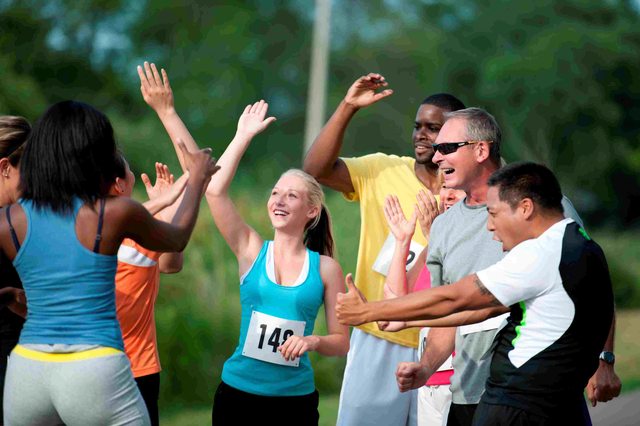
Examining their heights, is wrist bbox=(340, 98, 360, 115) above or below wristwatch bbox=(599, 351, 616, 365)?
above

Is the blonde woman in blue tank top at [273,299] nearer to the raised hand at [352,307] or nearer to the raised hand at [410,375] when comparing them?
the raised hand at [410,375]

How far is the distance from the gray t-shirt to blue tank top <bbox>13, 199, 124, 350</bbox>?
1775 mm

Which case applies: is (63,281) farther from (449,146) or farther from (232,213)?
(449,146)

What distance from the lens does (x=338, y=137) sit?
20.6 ft

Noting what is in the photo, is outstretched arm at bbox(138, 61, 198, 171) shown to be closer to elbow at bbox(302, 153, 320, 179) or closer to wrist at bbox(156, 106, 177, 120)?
wrist at bbox(156, 106, 177, 120)

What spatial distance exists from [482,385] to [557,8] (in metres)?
22.2

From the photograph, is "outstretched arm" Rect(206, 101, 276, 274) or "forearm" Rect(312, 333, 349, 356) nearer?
"forearm" Rect(312, 333, 349, 356)

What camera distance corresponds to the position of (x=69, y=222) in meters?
4.09

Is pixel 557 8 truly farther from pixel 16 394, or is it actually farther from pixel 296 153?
pixel 16 394

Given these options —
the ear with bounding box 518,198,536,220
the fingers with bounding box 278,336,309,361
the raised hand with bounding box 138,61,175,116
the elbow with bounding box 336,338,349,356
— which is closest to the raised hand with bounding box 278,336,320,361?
the fingers with bounding box 278,336,309,361

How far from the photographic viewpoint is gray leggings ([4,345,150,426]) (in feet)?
13.2

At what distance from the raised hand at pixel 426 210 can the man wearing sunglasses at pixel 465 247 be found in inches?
12.0

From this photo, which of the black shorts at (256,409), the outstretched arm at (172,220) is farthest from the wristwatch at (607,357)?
the outstretched arm at (172,220)

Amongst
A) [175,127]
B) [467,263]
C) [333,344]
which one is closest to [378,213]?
[333,344]
